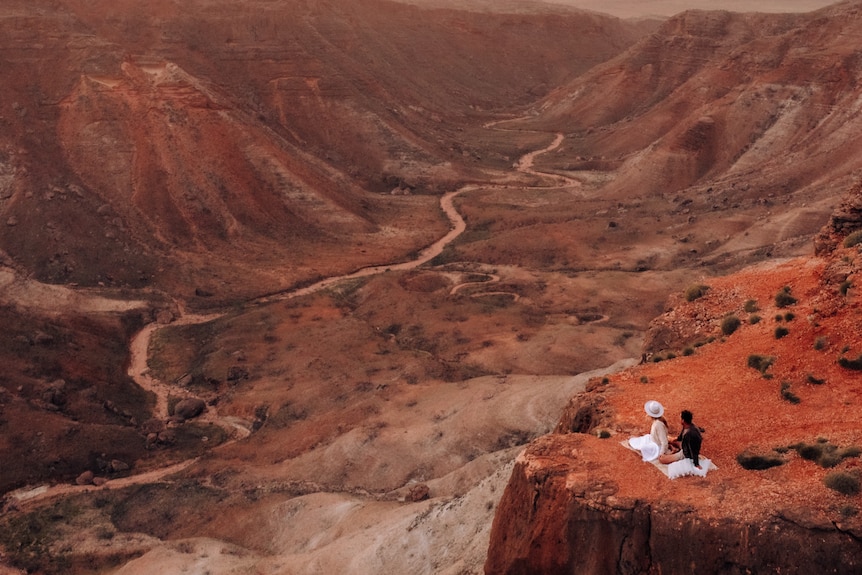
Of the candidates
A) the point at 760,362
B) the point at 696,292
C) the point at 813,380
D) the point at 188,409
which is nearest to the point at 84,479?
the point at 188,409

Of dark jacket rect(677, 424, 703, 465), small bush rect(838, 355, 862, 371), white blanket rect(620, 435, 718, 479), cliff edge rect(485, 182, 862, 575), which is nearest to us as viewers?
cliff edge rect(485, 182, 862, 575)

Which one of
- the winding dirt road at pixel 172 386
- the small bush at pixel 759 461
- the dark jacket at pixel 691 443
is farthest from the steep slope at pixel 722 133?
the dark jacket at pixel 691 443

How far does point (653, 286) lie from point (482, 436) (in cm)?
2238

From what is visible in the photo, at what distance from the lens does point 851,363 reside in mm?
14766

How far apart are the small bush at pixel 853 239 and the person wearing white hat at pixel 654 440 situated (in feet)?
29.4

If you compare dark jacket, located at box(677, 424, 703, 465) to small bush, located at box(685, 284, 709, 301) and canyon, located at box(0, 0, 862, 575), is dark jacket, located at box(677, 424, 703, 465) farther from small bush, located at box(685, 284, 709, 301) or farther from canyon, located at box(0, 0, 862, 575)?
small bush, located at box(685, 284, 709, 301)

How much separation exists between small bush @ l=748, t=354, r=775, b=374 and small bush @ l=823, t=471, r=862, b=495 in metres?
4.15

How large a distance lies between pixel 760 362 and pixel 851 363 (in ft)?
5.45

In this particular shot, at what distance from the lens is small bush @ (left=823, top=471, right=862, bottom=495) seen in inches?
448

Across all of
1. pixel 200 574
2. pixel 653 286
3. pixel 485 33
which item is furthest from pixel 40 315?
pixel 485 33

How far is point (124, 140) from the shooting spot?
184 ft

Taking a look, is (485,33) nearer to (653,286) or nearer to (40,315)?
(653,286)

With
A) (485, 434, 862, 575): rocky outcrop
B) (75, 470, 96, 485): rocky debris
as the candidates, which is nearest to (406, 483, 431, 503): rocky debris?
(485, 434, 862, 575): rocky outcrop

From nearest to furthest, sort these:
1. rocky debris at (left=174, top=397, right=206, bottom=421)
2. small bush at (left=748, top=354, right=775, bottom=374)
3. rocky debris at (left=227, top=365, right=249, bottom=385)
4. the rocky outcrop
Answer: the rocky outcrop, small bush at (left=748, top=354, right=775, bottom=374), rocky debris at (left=174, top=397, right=206, bottom=421), rocky debris at (left=227, top=365, right=249, bottom=385)
